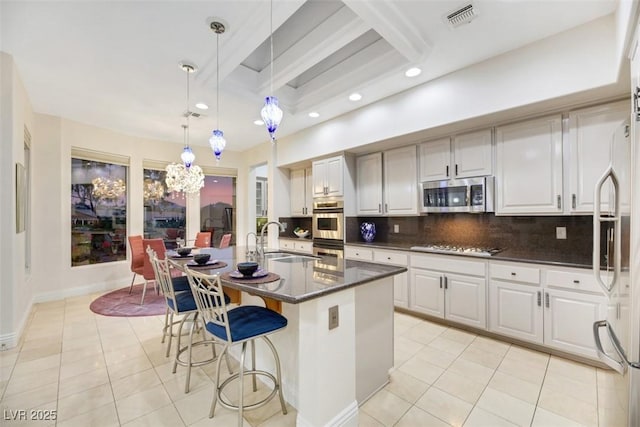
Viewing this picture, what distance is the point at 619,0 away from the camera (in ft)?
6.49

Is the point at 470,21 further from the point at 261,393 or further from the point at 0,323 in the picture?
the point at 0,323

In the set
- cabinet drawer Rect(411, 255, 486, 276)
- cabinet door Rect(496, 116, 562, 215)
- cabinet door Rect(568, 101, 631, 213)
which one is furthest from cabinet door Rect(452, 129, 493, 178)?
cabinet drawer Rect(411, 255, 486, 276)

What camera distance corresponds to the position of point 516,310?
9.02 ft

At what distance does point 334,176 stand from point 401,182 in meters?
1.09

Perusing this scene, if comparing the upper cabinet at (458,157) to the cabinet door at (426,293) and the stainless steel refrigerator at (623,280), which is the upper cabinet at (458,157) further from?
the stainless steel refrigerator at (623,280)

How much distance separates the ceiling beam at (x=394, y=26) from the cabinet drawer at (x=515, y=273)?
2261 millimetres

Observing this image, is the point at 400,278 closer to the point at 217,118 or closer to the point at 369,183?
the point at 369,183

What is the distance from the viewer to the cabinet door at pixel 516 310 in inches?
104

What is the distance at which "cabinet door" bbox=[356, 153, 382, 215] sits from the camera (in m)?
4.24

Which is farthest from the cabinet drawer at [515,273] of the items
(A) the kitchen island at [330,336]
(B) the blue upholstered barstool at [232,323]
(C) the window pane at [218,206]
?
(C) the window pane at [218,206]

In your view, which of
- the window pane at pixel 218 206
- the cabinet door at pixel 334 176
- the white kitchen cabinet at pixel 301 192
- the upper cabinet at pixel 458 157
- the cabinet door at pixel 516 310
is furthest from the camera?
the window pane at pixel 218 206

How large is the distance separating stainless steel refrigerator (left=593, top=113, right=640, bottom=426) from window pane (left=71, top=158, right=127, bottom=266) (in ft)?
21.4

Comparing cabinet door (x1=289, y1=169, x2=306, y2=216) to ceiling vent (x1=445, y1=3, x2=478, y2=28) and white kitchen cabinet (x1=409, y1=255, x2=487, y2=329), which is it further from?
ceiling vent (x1=445, y1=3, x2=478, y2=28)

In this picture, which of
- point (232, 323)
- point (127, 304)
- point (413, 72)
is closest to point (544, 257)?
point (413, 72)
